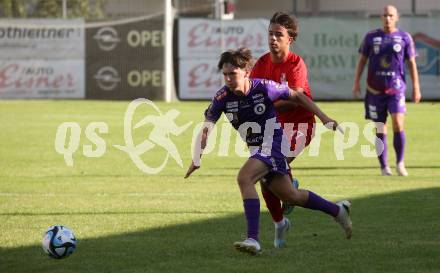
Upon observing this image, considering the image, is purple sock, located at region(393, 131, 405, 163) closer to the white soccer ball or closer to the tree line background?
the white soccer ball

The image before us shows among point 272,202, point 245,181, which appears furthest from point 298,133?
point 245,181

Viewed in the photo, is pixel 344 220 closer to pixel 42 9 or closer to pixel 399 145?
pixel 399 145

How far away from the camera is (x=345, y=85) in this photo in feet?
104

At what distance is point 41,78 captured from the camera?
108ft

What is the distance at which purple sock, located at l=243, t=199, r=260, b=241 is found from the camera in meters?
7.88

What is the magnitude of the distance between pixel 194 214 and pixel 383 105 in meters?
4.85

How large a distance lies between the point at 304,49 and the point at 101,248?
79.0 feet

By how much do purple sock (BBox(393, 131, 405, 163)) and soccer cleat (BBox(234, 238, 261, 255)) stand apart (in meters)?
6.76

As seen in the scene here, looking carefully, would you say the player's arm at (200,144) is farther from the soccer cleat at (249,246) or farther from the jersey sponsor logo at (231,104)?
the soccer cleat at (249,246)

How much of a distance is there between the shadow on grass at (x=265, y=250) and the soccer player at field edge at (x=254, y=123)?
0.41 meters

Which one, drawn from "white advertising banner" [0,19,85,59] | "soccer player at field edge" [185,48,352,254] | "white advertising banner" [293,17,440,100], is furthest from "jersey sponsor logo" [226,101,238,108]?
"white advertising banner" [0,19,85,59]

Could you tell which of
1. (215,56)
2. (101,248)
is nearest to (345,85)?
(215,56)

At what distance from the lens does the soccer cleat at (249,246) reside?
7.69 meters

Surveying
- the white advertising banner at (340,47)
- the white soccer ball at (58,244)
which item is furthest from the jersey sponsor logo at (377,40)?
the white advertising banner at (340,47)
